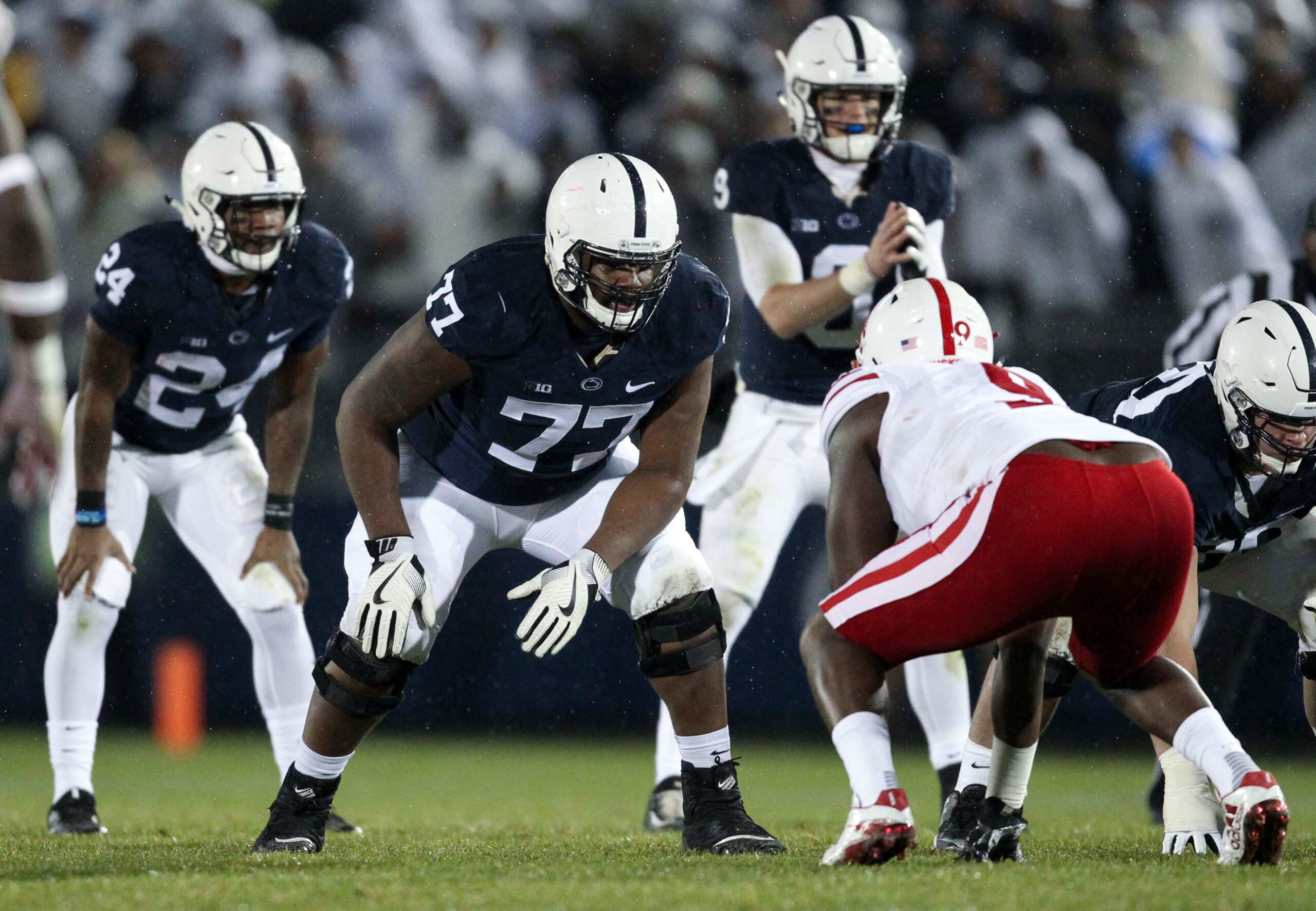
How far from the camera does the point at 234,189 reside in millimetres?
4578

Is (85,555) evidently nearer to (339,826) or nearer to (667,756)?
(339,826)

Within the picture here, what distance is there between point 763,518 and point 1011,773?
4.83ft

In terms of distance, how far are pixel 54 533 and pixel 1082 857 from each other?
292 cm

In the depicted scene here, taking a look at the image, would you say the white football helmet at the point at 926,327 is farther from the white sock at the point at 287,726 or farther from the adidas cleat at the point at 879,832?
the white sock at the point at 287,726

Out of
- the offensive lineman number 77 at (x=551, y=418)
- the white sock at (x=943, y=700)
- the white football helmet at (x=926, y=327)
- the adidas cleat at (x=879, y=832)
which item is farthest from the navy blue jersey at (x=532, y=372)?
the white sock at (x=943, y=700)

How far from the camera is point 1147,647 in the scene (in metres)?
3.40

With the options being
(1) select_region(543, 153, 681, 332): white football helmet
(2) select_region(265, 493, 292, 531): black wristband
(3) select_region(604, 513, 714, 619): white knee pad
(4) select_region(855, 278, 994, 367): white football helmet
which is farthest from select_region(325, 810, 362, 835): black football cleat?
(4) select_region(855, 278, 994, 367): white football helmet

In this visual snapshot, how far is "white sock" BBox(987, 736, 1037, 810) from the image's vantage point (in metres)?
3.57

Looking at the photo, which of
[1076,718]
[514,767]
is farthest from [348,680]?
[1076,718]

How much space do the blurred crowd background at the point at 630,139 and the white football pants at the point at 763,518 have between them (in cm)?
195

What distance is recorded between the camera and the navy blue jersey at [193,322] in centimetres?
457

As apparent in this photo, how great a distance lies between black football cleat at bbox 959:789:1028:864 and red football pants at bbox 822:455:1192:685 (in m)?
0.48

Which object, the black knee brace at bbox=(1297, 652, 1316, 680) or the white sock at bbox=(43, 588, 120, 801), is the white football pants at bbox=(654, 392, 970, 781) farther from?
the white sock at bbox=(43, 588, 120, 801)

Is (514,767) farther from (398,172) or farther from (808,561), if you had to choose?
(398,172)
